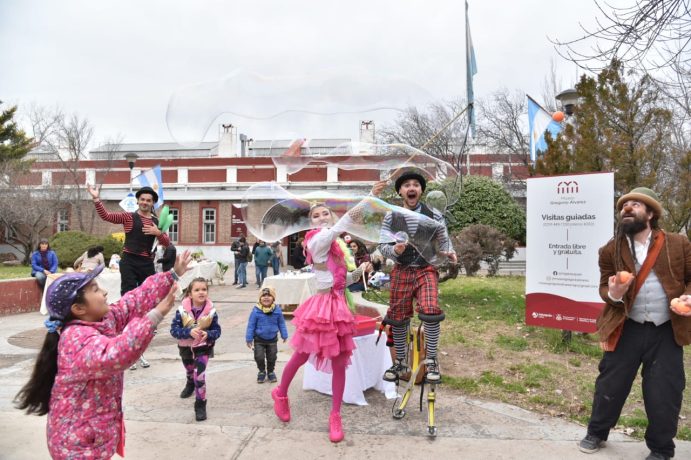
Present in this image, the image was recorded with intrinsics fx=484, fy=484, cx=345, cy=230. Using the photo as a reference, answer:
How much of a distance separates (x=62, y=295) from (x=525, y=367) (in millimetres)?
4749

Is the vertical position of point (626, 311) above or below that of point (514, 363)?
above

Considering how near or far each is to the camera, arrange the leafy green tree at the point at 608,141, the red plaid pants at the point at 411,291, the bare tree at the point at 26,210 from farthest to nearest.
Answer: the bare tree at the point at 26,210, the leafy green tree at the point at 608,141, the red plaid pants at the point at 411,291

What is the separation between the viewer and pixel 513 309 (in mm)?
8922

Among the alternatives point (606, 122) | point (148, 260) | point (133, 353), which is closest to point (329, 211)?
point (133, 353)

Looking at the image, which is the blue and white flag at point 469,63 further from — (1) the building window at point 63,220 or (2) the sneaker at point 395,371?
(1) the building window at point 63,220

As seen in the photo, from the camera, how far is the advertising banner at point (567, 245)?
17.8 ft

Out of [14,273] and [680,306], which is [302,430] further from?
[14,273]

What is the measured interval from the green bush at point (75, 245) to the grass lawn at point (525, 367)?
17084 millimetres

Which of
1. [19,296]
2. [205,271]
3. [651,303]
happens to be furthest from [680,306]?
[205,271]

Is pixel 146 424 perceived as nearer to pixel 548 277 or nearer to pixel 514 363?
pixel 514 363

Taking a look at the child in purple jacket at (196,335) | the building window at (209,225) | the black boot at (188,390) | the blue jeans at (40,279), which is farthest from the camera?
the building window at (209,225)

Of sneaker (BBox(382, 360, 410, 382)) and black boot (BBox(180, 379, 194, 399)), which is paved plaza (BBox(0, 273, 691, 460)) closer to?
black boot (BBox(180, 379, 194, 399))

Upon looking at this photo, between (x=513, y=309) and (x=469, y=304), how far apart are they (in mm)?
1043

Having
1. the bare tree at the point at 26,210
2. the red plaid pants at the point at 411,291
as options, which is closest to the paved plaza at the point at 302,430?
the red plaid pants at the point at 411,291
